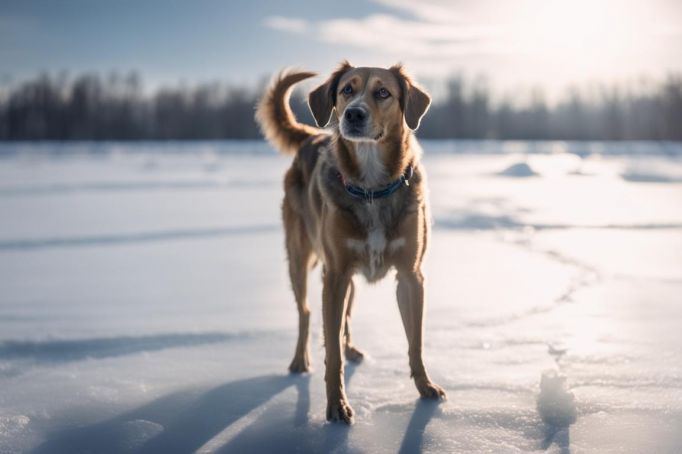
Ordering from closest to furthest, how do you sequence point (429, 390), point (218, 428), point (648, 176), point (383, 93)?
point (218, 428), point (429, 390), point (383, 93), point (648, 176)

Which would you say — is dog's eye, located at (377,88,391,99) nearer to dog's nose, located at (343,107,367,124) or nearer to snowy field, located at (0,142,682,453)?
dog's nose, located at (343,107,367,124)

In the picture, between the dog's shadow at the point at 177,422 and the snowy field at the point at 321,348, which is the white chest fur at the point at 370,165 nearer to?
the snowy field at the point at 321,348

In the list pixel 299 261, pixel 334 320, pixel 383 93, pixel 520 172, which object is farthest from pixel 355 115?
pixel 520 172

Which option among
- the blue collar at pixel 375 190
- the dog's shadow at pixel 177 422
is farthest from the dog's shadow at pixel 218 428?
the blue collar at pixel 375 190

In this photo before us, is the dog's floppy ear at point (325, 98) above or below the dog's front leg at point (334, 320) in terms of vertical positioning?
above

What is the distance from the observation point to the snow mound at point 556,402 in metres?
2.85

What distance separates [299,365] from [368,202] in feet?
3.76

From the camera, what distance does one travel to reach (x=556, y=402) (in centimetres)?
304

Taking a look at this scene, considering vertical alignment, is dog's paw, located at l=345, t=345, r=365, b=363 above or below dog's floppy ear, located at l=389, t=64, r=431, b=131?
below

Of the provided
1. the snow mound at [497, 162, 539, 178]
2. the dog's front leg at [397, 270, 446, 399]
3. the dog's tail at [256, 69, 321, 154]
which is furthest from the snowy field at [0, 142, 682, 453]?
the snow mound at [497, 162, 539, 178]

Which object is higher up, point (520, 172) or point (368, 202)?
point (368, 202)

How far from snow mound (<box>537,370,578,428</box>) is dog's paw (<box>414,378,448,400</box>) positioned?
487 millimetres

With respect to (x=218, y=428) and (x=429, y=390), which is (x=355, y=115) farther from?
(x=218, y=428)

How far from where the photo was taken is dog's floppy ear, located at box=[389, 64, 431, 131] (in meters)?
3.53
